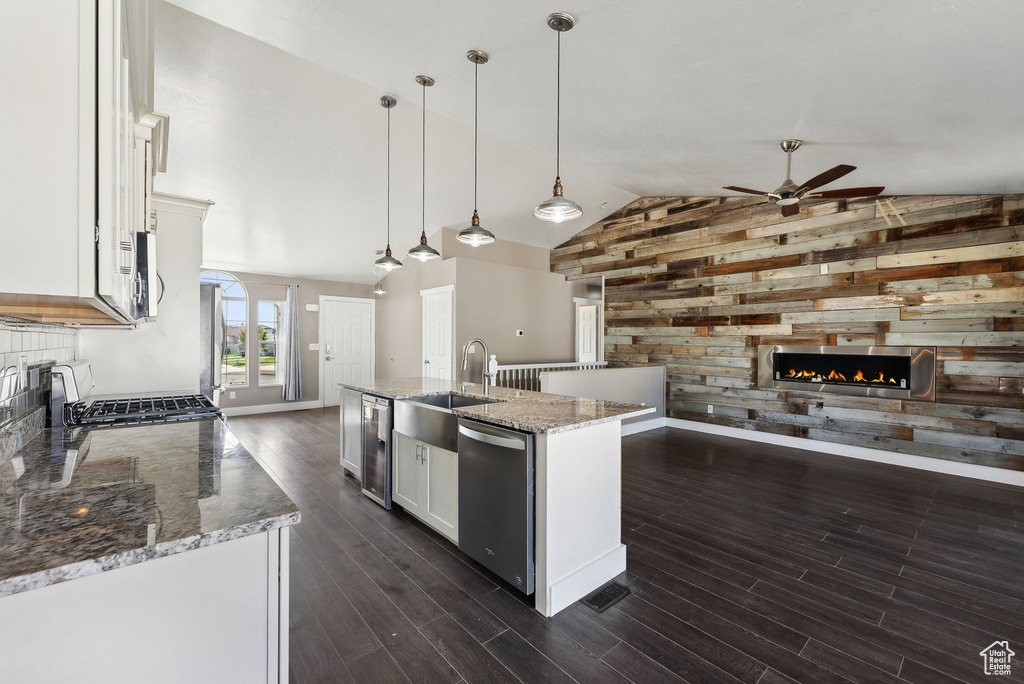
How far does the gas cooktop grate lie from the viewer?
1922 mm

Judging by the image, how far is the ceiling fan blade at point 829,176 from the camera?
320cm

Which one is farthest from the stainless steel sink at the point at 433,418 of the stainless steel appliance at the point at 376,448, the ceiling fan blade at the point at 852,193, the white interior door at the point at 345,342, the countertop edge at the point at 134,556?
the white interior door at the point at 345,342

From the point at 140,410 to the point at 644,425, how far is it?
5495 millimetres

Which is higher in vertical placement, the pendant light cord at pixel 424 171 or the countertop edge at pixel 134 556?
the pendant light cord at pixel 424 171

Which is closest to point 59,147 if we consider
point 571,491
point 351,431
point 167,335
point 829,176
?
point 571,491

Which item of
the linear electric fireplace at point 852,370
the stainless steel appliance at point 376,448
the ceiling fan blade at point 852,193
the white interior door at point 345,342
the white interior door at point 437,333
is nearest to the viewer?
the stainless steel appliance at point 376,448

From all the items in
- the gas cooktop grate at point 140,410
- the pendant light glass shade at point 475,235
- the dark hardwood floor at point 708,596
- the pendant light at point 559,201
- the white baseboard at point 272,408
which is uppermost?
the pendant light at point 559,201

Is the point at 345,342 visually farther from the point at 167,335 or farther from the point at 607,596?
the point at 607,596

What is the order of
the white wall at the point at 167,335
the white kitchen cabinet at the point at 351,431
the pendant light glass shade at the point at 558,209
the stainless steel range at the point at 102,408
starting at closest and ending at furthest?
the stainless steel range at the point at 102,408
the pendant light glass shade at the point at 558,209
the white wall at the point at 167,335
the white kitchen cabinet at the point at 351,431

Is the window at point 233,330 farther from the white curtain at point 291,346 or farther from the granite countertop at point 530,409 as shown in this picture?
the granite countertop at point 530,409

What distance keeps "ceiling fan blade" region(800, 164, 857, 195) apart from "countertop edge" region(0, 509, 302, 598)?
4.00 meters

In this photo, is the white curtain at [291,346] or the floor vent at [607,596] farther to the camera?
the white curtain at [291,346]

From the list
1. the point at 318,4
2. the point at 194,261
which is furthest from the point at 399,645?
the point at 318,4

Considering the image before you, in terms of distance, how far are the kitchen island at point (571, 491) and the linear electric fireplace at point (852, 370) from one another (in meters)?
3.83
